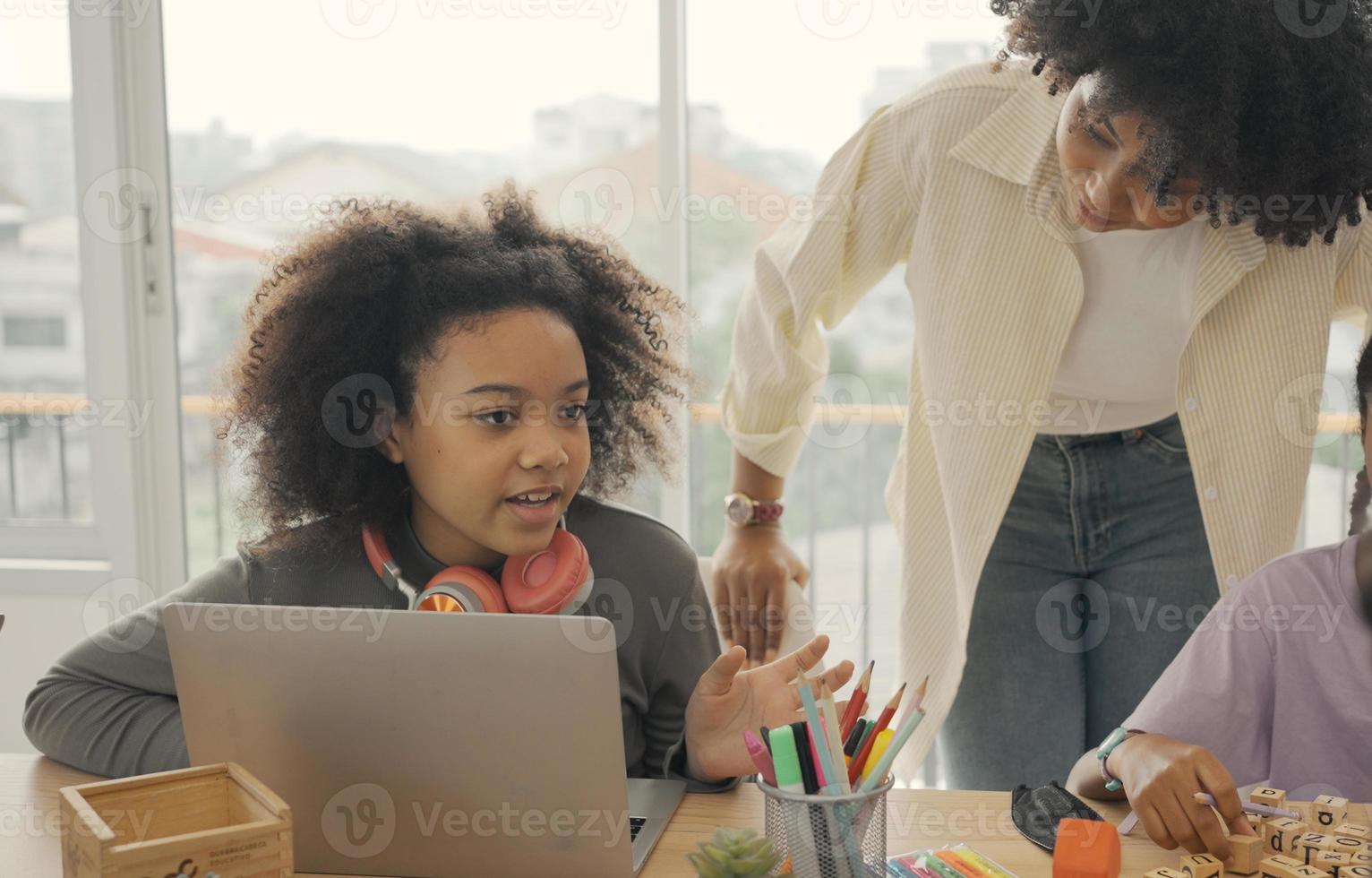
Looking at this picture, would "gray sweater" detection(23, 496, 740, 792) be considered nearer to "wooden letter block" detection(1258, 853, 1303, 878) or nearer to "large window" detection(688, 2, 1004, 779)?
"wooden letter block" detection(1258, 853, 1303, 878)

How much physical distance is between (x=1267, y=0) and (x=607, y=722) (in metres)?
1.02

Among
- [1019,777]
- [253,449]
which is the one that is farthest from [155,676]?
[1019,777]

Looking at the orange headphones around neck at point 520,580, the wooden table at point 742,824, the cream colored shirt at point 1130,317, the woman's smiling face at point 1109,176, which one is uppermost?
the woman's smiling face at point 1109,176

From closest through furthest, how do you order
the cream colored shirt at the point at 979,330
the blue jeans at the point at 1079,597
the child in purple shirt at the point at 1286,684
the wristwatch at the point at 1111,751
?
the wristwatch at the point at 1111,751 → the child in purple shirt at the point at 1286,684 → the cream colored shirt at the point at 979,330 → the blue jeans at the point at 1079,597

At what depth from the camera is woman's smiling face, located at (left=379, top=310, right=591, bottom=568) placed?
126cm

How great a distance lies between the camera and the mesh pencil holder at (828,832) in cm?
86

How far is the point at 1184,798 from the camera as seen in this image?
3.24ft

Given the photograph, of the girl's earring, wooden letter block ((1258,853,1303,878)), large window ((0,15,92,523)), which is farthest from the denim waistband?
large window ((0,15,92,523))

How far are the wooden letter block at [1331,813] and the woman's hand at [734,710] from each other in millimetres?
425

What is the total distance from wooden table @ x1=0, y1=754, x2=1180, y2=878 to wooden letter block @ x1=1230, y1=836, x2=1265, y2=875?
0.04m

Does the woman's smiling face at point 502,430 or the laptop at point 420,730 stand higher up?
the woman's smiling face at point 502,430

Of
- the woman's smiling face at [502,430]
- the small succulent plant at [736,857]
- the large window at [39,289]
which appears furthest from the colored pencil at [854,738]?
the large window at [39,289]

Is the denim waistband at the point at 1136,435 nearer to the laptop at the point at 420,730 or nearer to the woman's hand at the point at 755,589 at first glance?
the woman's hand at the point at 755,589

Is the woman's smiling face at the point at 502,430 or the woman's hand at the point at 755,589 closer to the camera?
the woman's smiling face at the point at 502,430
